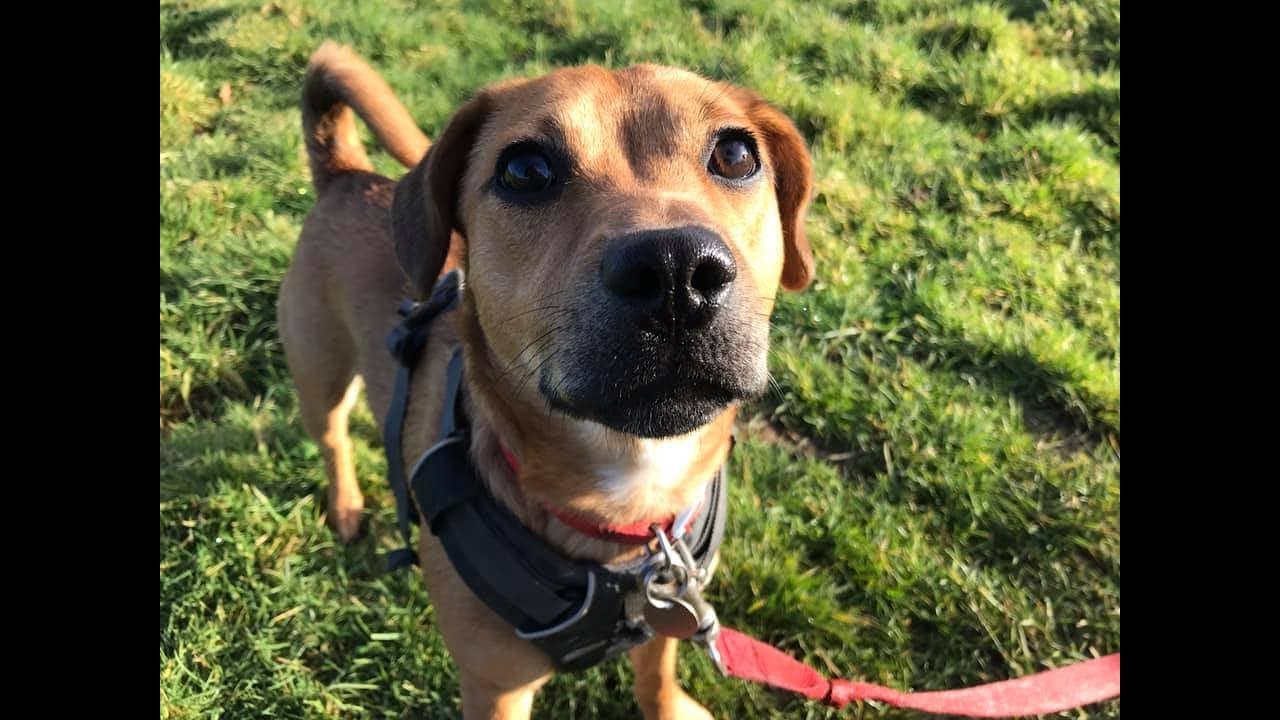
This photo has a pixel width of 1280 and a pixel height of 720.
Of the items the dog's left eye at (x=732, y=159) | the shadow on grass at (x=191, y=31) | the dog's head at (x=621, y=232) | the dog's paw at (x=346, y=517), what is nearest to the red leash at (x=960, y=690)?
the dog's head at (x=621, y=232)

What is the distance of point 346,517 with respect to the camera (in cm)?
357

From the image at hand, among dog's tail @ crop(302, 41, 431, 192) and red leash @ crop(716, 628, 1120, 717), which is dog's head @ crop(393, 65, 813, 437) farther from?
red leash @ crop(716, 628, 1120, 717)

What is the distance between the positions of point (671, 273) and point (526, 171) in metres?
0.77

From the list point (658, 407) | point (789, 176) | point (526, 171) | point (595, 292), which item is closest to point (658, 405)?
point (658, 407)

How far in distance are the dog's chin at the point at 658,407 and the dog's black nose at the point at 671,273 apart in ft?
0.54

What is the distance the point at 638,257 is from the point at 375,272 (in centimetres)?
180

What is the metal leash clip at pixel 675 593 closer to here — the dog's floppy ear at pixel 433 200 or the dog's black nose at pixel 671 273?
the dog's black nose at pixel 671 273

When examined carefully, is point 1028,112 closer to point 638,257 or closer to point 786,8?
point 786,8

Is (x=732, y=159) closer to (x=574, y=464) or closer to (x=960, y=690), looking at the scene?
(x=574, y=464)

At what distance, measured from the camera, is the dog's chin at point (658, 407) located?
171 cm

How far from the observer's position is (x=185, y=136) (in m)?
5.64

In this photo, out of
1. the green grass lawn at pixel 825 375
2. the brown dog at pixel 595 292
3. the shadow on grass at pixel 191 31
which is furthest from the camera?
the shadow on grass at pixel 191 31

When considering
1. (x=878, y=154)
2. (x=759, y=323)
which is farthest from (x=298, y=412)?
(x=878, y=154)
